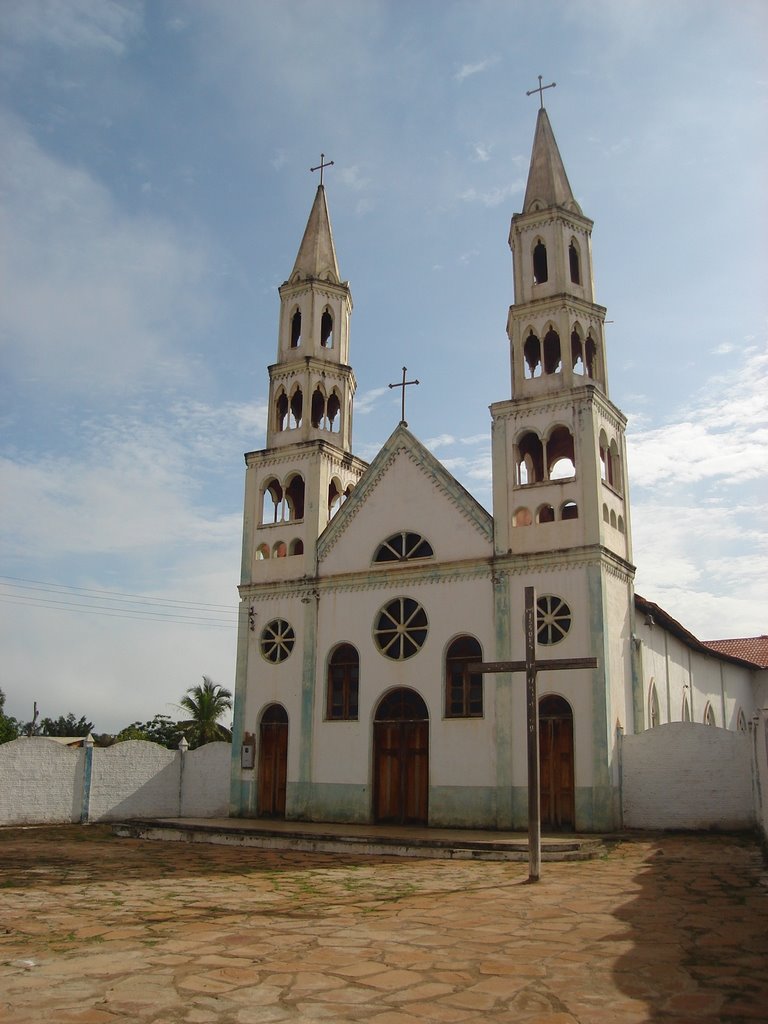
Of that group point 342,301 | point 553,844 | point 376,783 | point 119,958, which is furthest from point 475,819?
point 342,301

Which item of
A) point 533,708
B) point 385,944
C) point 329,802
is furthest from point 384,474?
point 385,944

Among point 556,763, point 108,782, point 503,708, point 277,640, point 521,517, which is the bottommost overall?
point 108,782

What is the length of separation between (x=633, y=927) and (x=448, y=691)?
12762 millimetres

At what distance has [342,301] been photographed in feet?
93.1

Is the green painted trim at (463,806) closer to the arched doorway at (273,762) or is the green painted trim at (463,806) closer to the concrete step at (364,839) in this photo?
the concrete step at (364,839)

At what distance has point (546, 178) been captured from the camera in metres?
25.8

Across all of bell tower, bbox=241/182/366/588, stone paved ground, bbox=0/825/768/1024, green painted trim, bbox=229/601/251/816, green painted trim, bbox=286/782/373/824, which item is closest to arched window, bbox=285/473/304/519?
bell tower, bbox=241/182/366/588

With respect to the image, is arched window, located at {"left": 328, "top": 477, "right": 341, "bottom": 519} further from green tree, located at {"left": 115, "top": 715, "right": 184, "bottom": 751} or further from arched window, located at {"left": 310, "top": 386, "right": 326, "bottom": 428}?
green tree, located at {"left": 115, "top": 715, "right": 184, "bottom": 751}

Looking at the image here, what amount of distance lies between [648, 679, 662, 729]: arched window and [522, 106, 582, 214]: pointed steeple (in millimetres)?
13272

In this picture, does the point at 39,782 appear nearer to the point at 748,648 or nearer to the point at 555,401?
the point at 555,401

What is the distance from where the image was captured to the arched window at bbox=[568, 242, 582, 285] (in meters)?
24.8

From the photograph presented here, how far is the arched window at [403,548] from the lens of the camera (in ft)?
76.2

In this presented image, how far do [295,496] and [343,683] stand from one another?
597 cm

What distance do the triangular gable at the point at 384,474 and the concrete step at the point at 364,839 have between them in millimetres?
7446
